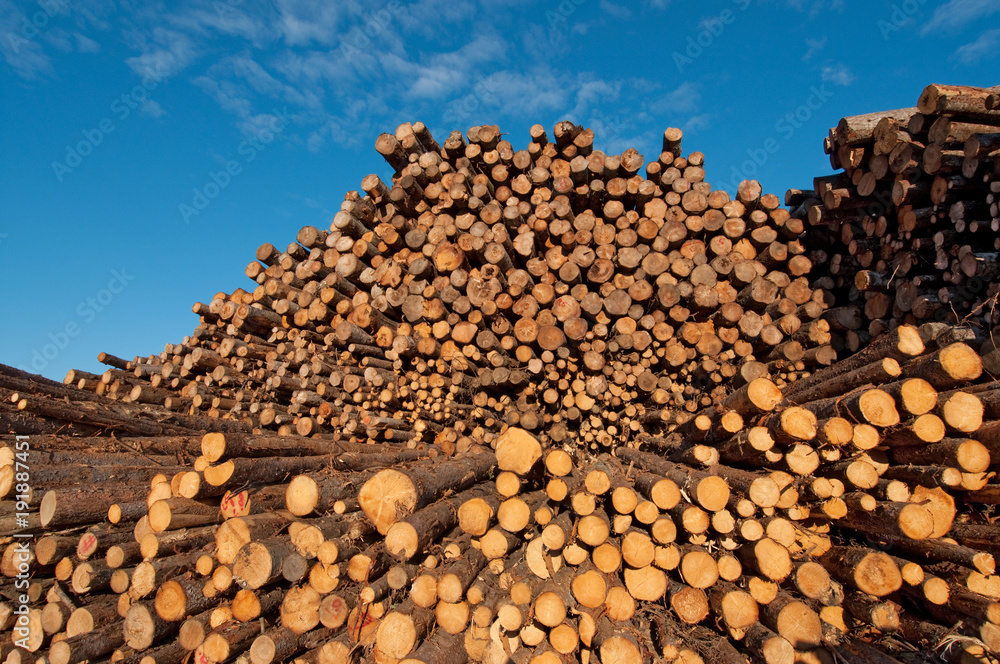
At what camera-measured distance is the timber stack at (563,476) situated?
2.60 meters

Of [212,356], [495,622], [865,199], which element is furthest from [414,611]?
[865,199]

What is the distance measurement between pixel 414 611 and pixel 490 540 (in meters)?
0.60

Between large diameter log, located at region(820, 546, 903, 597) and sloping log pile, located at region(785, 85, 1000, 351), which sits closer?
large diameter log, located at region(820, 546, 903, 597)

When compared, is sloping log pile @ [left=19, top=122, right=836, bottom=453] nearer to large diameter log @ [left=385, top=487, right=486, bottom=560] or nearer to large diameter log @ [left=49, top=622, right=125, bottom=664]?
large diameter log @ [left=385, top=487, right=486, bottom=560]

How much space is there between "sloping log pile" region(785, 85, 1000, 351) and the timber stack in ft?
0.85

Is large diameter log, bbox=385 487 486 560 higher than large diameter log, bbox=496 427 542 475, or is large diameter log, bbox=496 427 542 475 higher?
large diameter log, bbox=496 427 542 475

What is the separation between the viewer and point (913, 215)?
12.7 ft

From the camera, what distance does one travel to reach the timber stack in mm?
2596

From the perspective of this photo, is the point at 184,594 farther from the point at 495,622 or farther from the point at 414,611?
the point at 495,622

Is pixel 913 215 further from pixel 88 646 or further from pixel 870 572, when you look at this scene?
pixel 88 646

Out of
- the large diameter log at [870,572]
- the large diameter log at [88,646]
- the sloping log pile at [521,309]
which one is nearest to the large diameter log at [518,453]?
the sloping log pile at [521,309]

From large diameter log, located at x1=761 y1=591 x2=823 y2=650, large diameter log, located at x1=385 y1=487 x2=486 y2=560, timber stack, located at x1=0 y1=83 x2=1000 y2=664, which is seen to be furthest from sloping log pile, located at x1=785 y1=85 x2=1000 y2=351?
large diameter log, located at x1=385 y1=487 x2=486 y2=560

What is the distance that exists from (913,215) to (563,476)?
142 inches

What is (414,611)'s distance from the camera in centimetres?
261
